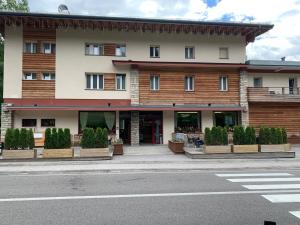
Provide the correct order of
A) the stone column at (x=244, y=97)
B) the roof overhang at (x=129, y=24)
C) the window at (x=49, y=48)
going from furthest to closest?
the stone column at (x=244, y=97) → the window at (x=49, y=48) → the roof overhang at (x=129, y=24)

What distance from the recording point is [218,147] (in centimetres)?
1841

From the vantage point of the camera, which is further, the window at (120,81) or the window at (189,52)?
the window at (189,52)

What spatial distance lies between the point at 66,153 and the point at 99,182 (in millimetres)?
7055

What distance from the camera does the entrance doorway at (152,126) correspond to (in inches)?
1055

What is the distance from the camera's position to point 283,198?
8.24 metres

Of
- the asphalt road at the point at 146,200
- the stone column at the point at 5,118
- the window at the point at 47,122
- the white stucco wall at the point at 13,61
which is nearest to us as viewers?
the asphalt road at the point at 146,200

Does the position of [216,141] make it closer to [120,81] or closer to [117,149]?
[117,149]

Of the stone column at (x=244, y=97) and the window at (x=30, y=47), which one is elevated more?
the window at (x=30, y=47)

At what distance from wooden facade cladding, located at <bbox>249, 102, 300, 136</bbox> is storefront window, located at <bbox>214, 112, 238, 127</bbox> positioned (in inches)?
53.5

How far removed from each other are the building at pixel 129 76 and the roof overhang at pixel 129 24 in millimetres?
77

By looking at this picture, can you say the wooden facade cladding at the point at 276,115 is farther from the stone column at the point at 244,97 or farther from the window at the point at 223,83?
the window at the point at 223,83

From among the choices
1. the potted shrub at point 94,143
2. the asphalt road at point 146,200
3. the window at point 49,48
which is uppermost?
the window at point 49,48

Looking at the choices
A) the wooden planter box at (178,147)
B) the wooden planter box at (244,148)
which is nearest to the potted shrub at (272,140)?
the wooden planter box at (244,148)

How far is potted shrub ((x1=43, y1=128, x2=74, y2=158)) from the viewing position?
17.3 m
